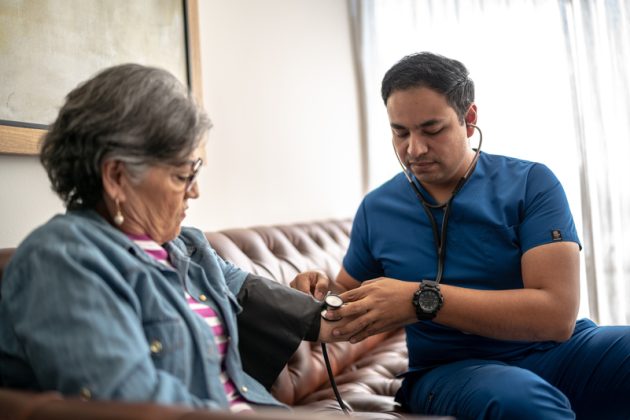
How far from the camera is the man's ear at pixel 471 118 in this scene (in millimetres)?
1933

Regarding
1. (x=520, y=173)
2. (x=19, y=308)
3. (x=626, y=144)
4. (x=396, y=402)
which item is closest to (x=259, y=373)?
(x=396, y=402)

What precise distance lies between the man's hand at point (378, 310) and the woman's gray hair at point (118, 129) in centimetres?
58

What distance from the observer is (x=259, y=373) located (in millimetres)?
1545

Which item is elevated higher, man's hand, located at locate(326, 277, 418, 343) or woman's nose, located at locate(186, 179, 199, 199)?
woman's nose, located at locate(186, 179, 199, 199)

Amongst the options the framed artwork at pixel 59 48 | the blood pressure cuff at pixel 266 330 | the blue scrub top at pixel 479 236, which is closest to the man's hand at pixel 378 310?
the blood pressure cuff at pixel 266 330

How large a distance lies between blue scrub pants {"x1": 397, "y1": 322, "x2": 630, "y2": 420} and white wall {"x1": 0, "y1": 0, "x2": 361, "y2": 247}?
1.13m

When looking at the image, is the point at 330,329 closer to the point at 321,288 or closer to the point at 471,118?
the point at 321,288

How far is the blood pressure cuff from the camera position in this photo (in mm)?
1551

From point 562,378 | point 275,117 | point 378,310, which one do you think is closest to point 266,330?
point 378,310

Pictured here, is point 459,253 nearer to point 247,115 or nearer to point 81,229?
point 81,229

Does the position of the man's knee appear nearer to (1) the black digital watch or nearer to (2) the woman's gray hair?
(1) the black digital watch

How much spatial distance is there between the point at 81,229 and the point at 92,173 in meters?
0.13

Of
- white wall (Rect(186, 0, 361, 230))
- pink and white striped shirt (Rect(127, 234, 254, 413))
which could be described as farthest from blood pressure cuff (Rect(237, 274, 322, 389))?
white wall (Rect(186, 0, 361, 230))

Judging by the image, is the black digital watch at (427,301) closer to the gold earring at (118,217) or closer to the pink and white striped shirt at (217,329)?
the pink and white striped shirt at (217,329)
